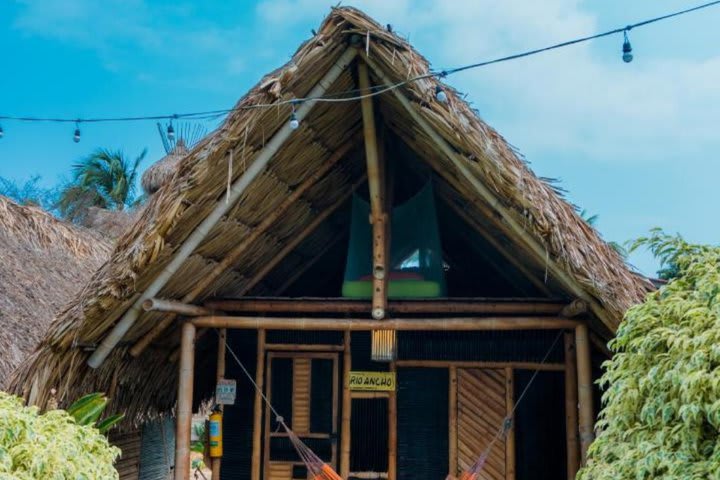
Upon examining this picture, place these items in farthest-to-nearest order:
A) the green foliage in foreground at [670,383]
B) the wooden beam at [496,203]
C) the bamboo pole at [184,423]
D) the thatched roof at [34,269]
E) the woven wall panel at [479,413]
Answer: the thatched roof at [34,269] → the woven wall panel at [479,413] → the bamboo pole at [184,423] → the wooden beam at [496,203] → the green foliage in foreground at [670,383]

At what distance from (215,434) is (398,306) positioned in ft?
5.43

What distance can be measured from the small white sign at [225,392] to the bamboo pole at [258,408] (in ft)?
0.62

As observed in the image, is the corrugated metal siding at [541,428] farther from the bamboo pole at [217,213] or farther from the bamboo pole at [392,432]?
the bamboo pole at [217,213]

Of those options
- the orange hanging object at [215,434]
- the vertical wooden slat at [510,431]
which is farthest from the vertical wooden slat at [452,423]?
the orange hanging object at [215,434]

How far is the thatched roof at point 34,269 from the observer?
21.0 feet

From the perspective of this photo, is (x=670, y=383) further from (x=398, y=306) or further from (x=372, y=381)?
(x=372, y=381)

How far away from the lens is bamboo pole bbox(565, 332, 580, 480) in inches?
196

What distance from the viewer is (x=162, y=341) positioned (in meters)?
5.77

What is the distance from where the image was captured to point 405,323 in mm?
5043

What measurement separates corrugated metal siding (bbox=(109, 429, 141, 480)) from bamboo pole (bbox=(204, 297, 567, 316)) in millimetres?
1866

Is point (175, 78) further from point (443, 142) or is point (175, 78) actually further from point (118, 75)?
point (443, 142)

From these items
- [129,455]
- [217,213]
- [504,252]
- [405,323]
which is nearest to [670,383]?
[405,323]

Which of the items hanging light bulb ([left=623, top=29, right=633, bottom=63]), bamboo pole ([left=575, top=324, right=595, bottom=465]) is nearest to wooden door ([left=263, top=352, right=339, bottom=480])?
bamboo pole ([left=575, top=324, right=595, bottom=465])

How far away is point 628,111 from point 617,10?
672 centimetres
